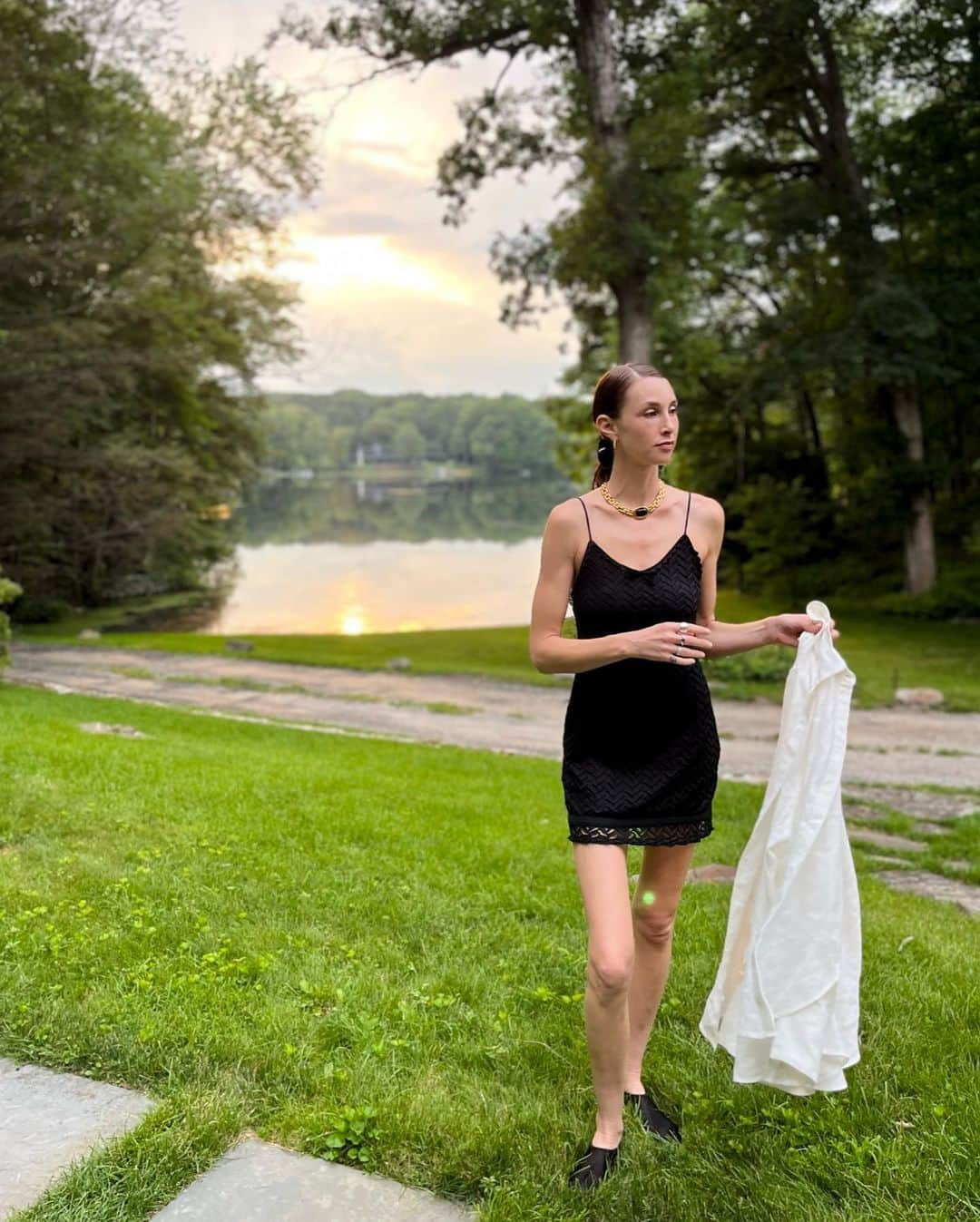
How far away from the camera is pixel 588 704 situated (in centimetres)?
296

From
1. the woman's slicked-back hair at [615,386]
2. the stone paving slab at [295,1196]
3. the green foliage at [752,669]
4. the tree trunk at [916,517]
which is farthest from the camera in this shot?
the tree trunk at [916,517]

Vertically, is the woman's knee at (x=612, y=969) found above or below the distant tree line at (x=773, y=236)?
below

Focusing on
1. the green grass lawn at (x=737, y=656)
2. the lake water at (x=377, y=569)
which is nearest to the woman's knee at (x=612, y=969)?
the green grass lawn at (x=737, y=656)

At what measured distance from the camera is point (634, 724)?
2.94 m

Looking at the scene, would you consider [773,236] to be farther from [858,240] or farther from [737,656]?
[737,656]

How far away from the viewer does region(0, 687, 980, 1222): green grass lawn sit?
107 inches

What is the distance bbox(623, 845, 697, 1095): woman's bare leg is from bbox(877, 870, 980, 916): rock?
330 centimetres

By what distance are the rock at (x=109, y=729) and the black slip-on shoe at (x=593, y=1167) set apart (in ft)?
24.0

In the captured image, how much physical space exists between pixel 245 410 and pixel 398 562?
1014cm

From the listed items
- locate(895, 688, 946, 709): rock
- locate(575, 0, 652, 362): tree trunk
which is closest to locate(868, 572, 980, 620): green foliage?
locate(895, 688, 946, 709): rock

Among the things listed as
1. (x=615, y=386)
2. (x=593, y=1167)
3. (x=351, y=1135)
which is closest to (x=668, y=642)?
(x=615, y=386)

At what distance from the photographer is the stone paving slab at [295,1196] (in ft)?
8.31

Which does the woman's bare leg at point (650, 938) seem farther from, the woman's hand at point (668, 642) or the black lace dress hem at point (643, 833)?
the woman's hand at point (668, 642)

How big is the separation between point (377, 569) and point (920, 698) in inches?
1198
